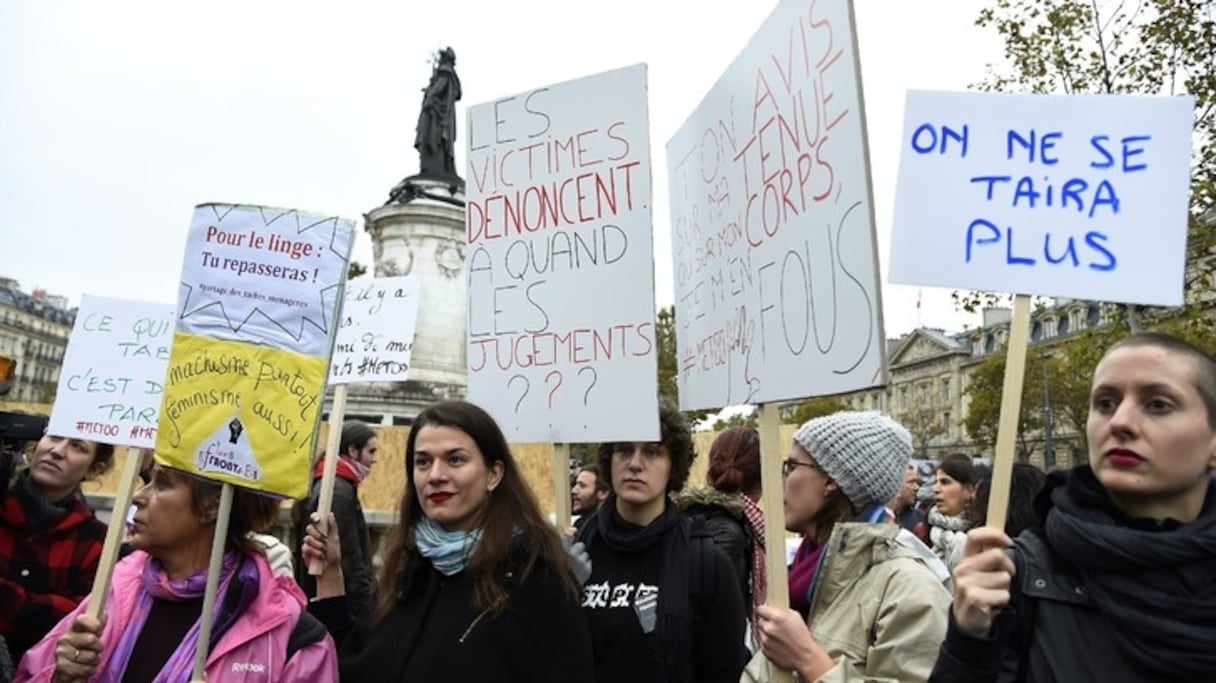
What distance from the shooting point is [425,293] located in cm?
2172

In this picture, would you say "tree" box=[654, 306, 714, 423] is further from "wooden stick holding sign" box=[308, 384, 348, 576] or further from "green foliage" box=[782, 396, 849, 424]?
"wooden stick holding sign" box=[308, 384, 348, 576]

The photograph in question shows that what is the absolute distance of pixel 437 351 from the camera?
70.7 feet

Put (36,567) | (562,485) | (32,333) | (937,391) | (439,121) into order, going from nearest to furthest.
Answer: (562,485)
(36,567)
(439,121)
(937,391)
(32,333)

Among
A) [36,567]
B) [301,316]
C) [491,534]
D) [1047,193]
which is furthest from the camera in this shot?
[36,567]

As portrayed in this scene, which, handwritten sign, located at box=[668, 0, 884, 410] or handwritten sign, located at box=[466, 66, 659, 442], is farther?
handwritten sign, located at box=[466, 66, 659, 442]

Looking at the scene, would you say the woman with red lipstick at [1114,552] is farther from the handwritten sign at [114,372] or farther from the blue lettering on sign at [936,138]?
the handwritten sign at [114,372]

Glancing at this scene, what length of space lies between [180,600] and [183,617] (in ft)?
0.17

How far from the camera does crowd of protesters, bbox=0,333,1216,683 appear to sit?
1.78 m

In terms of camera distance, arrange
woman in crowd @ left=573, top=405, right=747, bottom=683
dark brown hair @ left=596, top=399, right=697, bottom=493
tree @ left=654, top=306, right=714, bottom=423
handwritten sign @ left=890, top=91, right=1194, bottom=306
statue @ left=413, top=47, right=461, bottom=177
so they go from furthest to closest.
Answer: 1. tree @ left=654, top=306, right=714, bottom=423
2. statue @ left=413, top=47, right=461, bottom=177
3. dark brown hair @ left=596, top=399, right=697, bottom=493
4. woman in crowd @ left=573, top=405, right=747, bottom=683
5. handwritten sign @ left=890, top=91, right=1194, bottom=306

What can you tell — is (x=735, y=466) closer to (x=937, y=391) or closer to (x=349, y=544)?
(x=349, y=544)

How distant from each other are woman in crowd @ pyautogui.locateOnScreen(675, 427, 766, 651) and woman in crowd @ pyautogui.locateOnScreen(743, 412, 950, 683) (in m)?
0.69

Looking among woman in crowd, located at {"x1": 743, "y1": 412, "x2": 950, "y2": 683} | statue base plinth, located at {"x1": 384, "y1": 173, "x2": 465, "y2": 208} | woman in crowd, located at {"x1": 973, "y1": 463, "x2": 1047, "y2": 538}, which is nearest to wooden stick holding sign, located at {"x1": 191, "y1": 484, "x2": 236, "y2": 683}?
woman in crowd, located at {"x1": 743, "y1": 412, "x2": 950, "y2": 683}

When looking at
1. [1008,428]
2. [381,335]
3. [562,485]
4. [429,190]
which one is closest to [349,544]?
[381,335]

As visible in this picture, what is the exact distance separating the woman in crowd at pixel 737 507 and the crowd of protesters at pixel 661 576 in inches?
2.0
